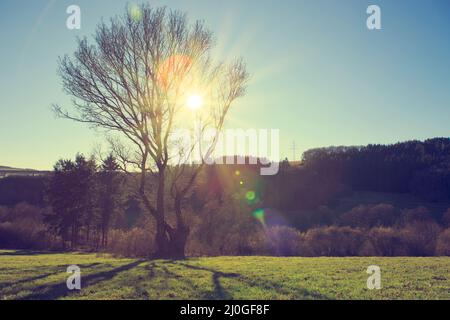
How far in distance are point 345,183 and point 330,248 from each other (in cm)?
7538

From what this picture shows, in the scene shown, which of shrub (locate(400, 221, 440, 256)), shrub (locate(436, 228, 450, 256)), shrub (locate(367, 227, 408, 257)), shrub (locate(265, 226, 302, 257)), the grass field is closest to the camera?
the grass field

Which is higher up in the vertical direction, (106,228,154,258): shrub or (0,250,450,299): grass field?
(0,250,450,299): grass field

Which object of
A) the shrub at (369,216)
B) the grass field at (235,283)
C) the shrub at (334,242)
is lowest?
the shrub at (369,216)

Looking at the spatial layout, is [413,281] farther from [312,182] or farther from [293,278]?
[312,182]

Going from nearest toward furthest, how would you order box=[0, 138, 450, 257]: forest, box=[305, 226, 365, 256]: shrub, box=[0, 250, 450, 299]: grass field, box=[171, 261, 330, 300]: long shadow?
box=[171, 261, 330, 300]: long shadow → box=[0, 250, 450, 299]: grass field → box=[305, 226, 365, 256]: shrub → box=[0, 138, 450, 257]: forest

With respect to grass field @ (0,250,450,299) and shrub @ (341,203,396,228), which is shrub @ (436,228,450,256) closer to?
grass field @ (0,250,450,299)

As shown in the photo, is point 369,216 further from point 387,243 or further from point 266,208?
point 387,243

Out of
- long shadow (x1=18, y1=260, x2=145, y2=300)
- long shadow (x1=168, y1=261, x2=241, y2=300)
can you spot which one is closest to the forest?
long shadow (x1=18, y1=260, x2=145, y2=300)

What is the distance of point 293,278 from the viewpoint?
1397cm

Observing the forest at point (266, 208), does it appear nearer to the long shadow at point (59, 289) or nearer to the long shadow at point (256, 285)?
the long shadow at point (59, 289)

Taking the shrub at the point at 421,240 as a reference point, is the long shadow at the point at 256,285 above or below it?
above

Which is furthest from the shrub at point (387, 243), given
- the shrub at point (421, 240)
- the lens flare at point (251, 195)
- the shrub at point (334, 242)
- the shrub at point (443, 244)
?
the lens flare at point (251, 195)

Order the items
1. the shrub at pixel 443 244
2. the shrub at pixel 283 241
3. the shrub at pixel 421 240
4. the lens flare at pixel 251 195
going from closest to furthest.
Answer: the shrub at pixel 443 244 < the shrub at pixel 421 240 < the shrub at pixel 283 241 < the lens flare at pixel 251 195
